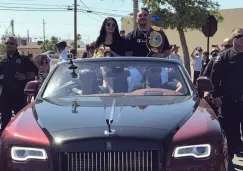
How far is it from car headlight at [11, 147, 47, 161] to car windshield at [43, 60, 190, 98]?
1254mm

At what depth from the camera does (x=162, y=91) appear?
199 inches

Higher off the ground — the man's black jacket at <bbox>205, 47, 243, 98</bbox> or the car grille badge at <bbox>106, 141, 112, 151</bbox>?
the man's black jacket at <bbox>205, 47, 243, 98</bbox>

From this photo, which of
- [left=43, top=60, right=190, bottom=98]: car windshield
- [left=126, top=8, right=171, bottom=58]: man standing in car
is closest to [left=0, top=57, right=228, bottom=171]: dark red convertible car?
[left=43, top=60, right=190, bottom=98]: car windshield

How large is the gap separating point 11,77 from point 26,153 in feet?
13.4

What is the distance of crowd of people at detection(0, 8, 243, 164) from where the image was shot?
6.34 m

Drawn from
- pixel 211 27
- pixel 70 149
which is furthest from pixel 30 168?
pixel 211 27

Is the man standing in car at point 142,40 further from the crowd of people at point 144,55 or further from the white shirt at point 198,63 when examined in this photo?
the white shirt at point 198,63

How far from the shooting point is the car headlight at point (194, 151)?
3.66 metres

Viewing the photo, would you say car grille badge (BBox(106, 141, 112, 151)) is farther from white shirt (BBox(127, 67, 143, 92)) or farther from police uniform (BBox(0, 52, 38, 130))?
police uniform (BBox(0, 52, 38, 130))

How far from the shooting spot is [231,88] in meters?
6.35

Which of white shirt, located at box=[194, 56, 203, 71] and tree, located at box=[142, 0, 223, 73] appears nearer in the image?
white shirt, located at box=[194, 56, 203, 71]

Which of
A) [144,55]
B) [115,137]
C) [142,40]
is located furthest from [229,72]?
[115,137]

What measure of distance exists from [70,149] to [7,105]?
4.34 meters

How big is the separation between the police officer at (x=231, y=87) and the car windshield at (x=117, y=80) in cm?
111
